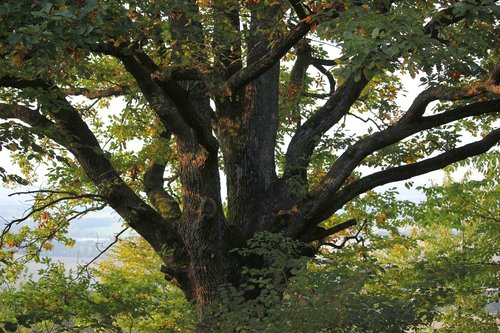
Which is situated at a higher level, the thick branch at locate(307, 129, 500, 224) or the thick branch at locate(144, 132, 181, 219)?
the thick branch at locate(144, 132, 181, 219)

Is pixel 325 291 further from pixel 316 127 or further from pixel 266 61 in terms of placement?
pixel 316 127

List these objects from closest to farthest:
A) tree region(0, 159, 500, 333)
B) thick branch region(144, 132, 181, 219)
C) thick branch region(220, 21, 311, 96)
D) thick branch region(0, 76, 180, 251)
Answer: tree region(0, 159, 500, 333)
thick branch region(220, 21, 311, 96)
thick branch region(0, 76, 180, 251)
thick branch region(144, 132, 181, 219)

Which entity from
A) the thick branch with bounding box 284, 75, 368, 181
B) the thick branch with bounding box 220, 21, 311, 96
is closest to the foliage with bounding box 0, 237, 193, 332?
the thick branch with bounding box 284, 75, 368, 181

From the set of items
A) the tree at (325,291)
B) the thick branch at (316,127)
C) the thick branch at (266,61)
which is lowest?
the tree at (325,291)

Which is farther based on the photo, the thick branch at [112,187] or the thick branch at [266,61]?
the thick branch at [112,187]

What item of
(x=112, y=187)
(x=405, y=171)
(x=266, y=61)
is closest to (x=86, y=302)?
(x=112, y=187)

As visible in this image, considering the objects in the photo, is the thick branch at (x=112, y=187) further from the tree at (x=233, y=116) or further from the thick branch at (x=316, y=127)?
the thick branch at (x=316, y=127)

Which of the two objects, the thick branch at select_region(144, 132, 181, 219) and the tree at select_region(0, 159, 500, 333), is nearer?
the tree at select_region(0, 159, 500, 333)

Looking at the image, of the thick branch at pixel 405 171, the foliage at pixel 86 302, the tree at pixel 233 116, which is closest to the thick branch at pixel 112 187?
the tree at pixel 233 116

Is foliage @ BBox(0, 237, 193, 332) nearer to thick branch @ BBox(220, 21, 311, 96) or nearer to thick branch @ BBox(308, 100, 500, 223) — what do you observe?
thick branch @ BBox(308, 100, 500, 223)

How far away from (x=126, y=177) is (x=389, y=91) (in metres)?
6.20

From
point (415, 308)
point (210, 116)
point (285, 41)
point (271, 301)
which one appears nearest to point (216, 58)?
point (285, 41)

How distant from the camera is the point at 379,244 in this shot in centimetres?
1574

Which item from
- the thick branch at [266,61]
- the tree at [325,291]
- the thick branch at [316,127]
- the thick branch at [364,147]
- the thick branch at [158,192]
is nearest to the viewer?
the tree at [325,291]
